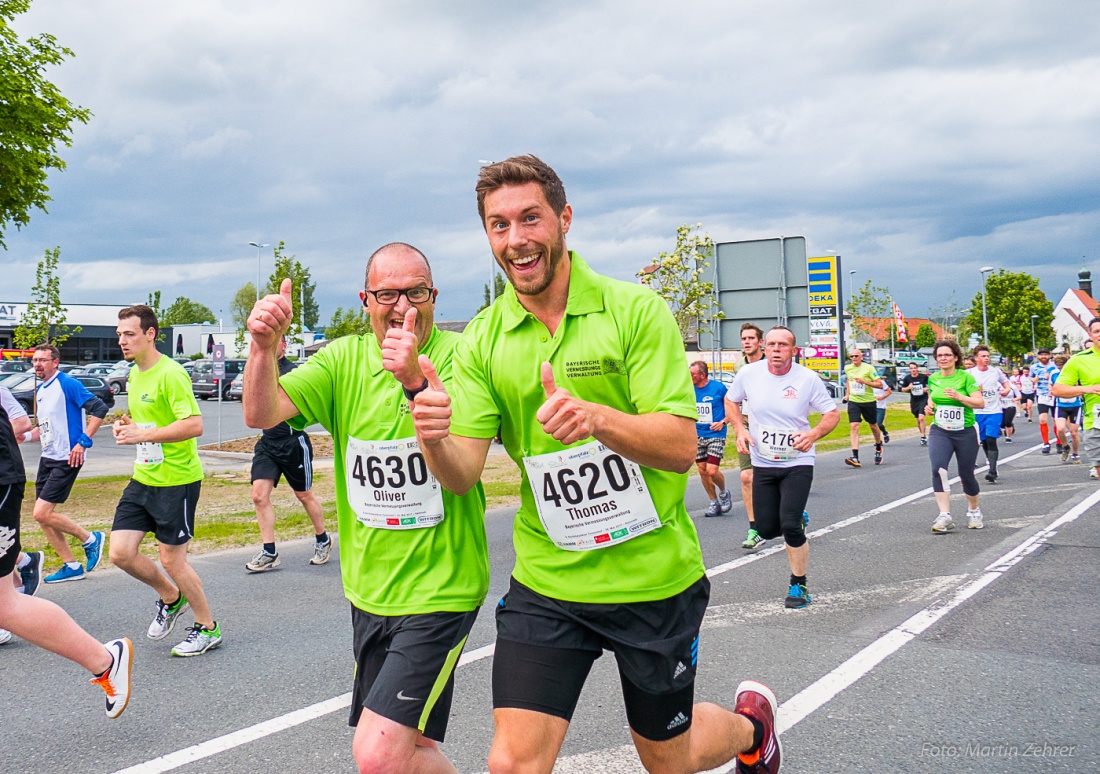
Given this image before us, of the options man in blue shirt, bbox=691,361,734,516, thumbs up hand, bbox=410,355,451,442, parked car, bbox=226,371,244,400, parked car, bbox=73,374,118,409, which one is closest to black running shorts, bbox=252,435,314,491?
man in blue shirt, bbox=691,361,734,516

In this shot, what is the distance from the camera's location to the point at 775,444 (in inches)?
269

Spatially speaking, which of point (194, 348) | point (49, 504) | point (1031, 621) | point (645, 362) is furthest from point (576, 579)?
point (194, 348)

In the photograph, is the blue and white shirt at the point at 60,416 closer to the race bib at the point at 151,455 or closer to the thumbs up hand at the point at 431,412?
the race bib at the point at 151,455

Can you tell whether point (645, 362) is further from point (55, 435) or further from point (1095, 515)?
point (1095, 515)

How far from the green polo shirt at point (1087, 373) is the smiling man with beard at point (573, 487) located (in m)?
7.92

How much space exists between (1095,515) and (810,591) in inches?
201

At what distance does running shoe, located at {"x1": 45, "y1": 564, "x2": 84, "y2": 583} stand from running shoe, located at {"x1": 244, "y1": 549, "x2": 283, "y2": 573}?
4.57 feet

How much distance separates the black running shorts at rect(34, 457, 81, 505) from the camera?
7.73 m

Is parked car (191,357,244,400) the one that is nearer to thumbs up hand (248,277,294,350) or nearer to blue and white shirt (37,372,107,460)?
blue and white shirt (37,372,107,460)

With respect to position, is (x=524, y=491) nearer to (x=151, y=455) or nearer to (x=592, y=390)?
(x=592, y=390)

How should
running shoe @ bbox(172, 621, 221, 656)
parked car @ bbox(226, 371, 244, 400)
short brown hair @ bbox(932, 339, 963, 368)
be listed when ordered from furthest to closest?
parked car @ bbox(226, 371, 244, 400) → short brown hair @ bbox(932, 339, 963, 368) → running shoe @ bbox(172, 621, 221, 656)

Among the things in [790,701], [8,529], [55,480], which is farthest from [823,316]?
[8,529]

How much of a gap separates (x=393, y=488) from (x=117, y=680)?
7.33 feet

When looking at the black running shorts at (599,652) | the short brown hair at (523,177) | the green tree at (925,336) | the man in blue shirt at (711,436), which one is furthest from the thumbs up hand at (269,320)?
the green tree at (925,336)
